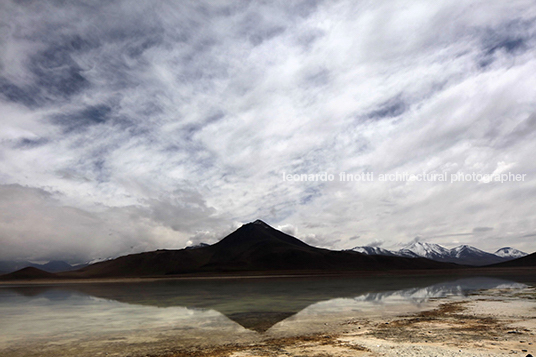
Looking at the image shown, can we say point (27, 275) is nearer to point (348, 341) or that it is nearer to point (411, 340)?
point (348, 341)

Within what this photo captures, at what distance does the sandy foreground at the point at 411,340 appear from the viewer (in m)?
10.6

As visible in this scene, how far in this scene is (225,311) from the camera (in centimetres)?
2252

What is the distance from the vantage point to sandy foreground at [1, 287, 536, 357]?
1089 centimetres

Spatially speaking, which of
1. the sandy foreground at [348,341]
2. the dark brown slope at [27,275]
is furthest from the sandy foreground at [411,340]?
the dark brown slope at [27,275]

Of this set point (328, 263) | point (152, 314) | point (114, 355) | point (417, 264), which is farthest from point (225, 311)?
point (417, 264)

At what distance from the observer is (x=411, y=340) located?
40.3 feet

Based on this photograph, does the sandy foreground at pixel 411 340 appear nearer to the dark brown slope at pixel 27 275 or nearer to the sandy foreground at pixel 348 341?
the sandy foreground at pixel 348 341

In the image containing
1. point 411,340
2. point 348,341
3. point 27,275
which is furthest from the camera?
point 27,275

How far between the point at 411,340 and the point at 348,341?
7.85ft

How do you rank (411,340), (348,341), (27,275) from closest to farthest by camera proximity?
(411,340), (348,341), (27,275)

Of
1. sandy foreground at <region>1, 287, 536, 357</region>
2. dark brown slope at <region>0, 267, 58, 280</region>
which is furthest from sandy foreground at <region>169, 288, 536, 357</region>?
dark brown slope at <region>0, 267, 58, 280</region>

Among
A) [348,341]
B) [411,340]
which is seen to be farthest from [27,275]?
[411,340]

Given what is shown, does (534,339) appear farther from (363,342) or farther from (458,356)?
(363,342)

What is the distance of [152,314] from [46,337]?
7.48 meters
